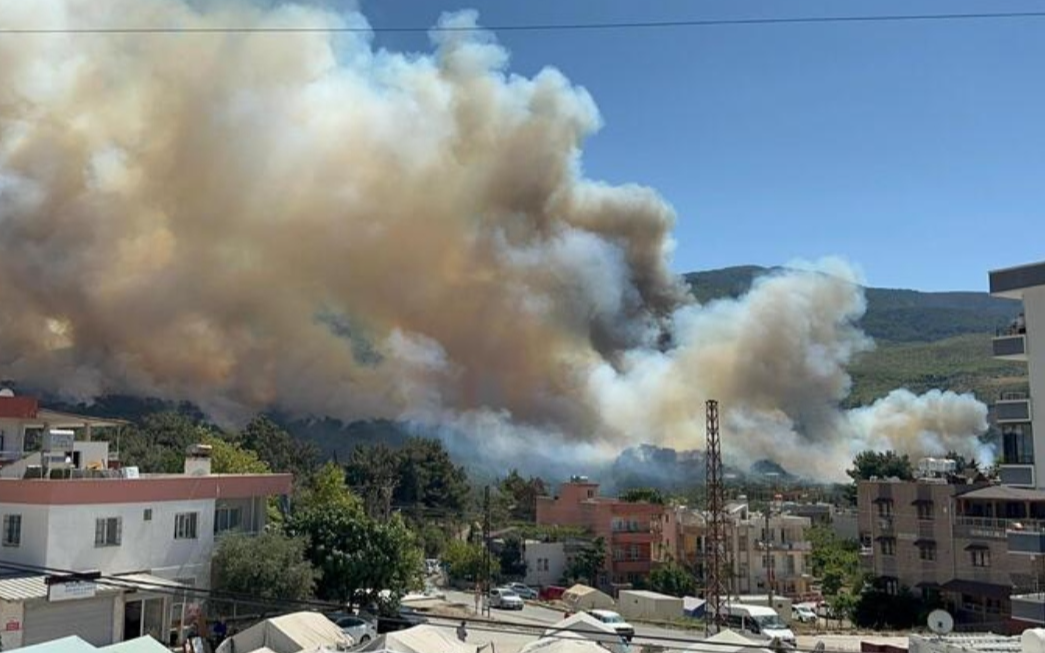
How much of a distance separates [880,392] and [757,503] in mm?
47599

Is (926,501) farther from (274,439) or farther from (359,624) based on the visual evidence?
(274,439)

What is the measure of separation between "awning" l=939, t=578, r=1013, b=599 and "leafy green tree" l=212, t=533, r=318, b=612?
978 inches

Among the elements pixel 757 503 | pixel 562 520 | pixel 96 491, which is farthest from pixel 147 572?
pixel 757 503

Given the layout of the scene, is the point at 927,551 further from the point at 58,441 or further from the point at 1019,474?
the point at 58,441

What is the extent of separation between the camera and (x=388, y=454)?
72.6 m

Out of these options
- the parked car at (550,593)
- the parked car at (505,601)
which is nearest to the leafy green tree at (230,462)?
the parked car at (505,601)

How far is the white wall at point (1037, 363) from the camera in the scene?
22.6 m

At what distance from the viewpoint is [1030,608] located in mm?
22219

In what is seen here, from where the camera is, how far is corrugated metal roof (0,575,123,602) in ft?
68.5

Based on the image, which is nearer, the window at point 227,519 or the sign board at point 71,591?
the sign board at point 71,591

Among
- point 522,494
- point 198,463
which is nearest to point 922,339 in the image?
point 522,494

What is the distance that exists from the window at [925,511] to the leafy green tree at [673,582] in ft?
40.0

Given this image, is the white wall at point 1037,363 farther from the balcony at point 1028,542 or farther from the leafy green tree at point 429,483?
the leafy green tree at point 429,483

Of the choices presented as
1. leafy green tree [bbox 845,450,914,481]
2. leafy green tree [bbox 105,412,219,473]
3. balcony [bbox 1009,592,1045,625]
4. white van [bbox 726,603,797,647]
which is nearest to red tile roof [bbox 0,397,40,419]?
leafy green tree [bbox 105,412,219,473]
